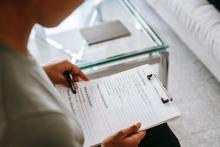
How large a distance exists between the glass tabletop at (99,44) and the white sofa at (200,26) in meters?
0.34

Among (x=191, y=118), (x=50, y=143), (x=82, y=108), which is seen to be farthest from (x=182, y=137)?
(x=50, y=143)

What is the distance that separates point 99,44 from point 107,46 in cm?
5

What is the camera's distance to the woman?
458 millimetres

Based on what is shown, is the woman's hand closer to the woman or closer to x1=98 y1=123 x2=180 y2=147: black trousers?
x1=98 y1=123 x2=180 y2=147: black trousers

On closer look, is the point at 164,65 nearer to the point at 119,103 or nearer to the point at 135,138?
the point at 119,103

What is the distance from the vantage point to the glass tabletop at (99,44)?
1.27 m

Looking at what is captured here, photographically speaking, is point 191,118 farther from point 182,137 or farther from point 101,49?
point 101,49

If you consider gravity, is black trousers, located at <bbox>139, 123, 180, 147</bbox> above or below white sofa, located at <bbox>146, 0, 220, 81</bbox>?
below

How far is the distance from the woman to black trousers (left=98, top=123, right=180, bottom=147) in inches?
17.6

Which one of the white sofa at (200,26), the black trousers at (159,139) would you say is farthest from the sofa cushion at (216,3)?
the black trousers at (159,139)

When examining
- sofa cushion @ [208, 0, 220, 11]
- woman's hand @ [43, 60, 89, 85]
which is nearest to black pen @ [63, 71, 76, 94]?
woman's hand @ [43, 60, 89, 85]

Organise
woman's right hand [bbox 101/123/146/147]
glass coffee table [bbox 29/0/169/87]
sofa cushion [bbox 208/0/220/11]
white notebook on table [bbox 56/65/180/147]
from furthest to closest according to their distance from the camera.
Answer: sofa cushion [bbox 208/0/220/11] < glass coffee table [bbox 29/0/169/87] < white notebook on table [bbox 56/65/180/147] < woman's right hand [bbox 101/123/146/147]

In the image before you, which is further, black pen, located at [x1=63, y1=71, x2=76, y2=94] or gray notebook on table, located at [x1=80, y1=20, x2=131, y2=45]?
gray notebook on table, located at [x1=80, y1=20, x2=131, y2=45]

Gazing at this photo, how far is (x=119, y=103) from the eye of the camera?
904mm
